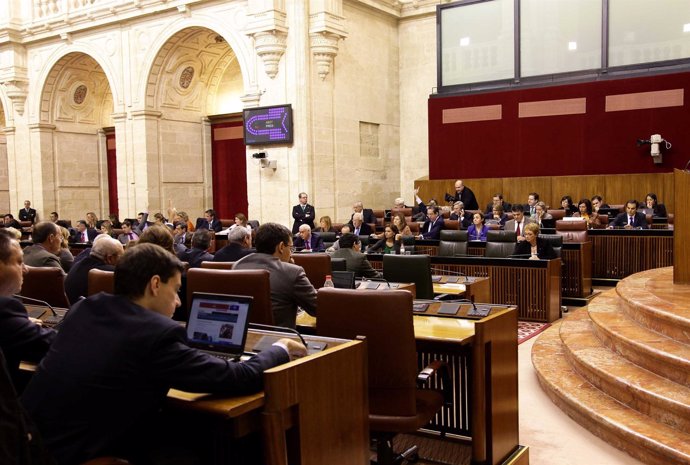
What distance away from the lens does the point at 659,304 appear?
13.6 feet

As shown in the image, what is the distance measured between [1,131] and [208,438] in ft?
64.8

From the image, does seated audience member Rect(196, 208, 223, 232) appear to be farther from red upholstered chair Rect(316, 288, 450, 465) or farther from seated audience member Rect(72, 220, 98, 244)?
red upholstered chair Rect(316, 288, 450, 465)

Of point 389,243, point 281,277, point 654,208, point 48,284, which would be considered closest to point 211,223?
point 389,243

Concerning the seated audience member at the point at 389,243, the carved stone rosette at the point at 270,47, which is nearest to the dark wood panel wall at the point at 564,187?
the carved stone rosette at the point at 270,47

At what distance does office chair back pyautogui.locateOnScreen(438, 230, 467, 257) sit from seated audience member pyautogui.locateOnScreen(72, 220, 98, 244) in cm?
635

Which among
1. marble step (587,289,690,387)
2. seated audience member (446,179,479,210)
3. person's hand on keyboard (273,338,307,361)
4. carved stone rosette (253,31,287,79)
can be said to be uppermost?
carved stone rosette (253,31,287,79)

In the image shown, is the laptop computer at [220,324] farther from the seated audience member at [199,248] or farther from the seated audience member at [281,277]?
the seated audience member at [199,248]

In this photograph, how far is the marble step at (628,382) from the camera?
328 centimetres

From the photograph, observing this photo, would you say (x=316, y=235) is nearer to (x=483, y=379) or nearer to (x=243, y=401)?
(x=483, y=379)

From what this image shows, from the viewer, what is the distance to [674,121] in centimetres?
1132

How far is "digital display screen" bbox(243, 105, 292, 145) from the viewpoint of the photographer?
11711 millimetres

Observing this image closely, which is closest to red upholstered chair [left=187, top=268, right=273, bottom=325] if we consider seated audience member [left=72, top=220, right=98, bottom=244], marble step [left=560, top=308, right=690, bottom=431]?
marble step [left=560, top=308, right=690, bottom=431]

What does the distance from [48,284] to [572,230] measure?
20.0 feet

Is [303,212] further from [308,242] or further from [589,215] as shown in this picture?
[589,215]
